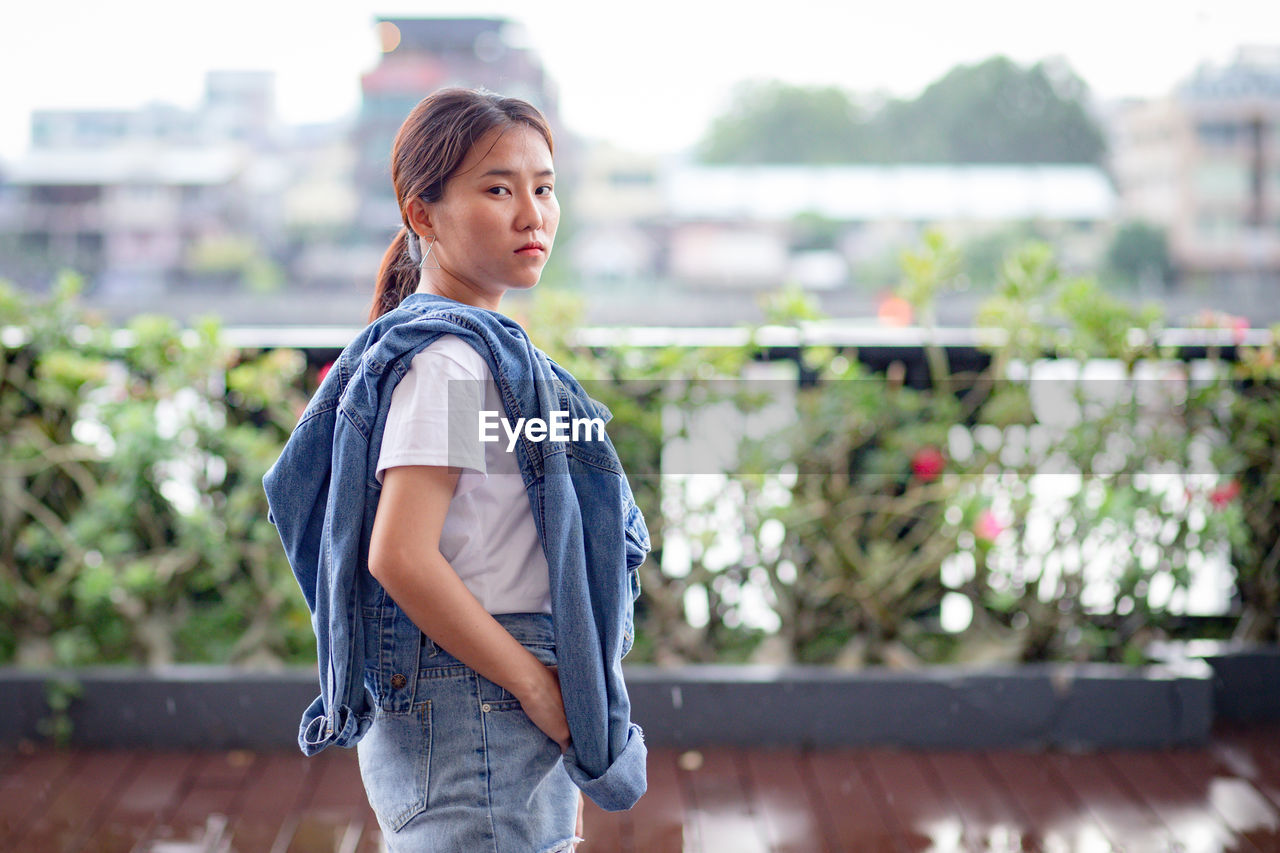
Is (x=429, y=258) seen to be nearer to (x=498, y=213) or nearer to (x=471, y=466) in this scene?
(x=498, y=213)

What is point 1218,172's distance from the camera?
2814cm

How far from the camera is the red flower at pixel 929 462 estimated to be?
2.30 metres

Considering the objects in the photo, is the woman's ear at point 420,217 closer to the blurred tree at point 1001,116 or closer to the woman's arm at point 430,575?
the woman's arm at point 430,575

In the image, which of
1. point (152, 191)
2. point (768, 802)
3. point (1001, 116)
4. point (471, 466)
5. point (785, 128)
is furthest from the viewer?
point (785, 128)

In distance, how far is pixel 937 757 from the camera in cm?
220

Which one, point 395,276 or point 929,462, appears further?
point 929,462

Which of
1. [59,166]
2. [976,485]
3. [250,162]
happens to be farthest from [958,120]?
[976,485]

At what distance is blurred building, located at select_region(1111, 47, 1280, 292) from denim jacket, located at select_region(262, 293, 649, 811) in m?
31.2

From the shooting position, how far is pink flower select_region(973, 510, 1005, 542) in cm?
224

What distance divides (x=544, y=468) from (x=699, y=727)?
5.27 feet

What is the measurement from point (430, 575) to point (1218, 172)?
32530mm

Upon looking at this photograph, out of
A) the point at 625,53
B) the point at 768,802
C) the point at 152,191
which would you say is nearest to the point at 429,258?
the point at 768,802

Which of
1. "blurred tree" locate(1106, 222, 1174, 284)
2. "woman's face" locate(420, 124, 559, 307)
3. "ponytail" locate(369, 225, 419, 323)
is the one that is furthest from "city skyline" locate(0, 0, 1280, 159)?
"woman's face" locate(420, 124, 559, 307)

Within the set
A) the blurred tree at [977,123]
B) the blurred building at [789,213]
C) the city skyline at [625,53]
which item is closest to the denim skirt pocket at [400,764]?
the city skyline at [625,53]
